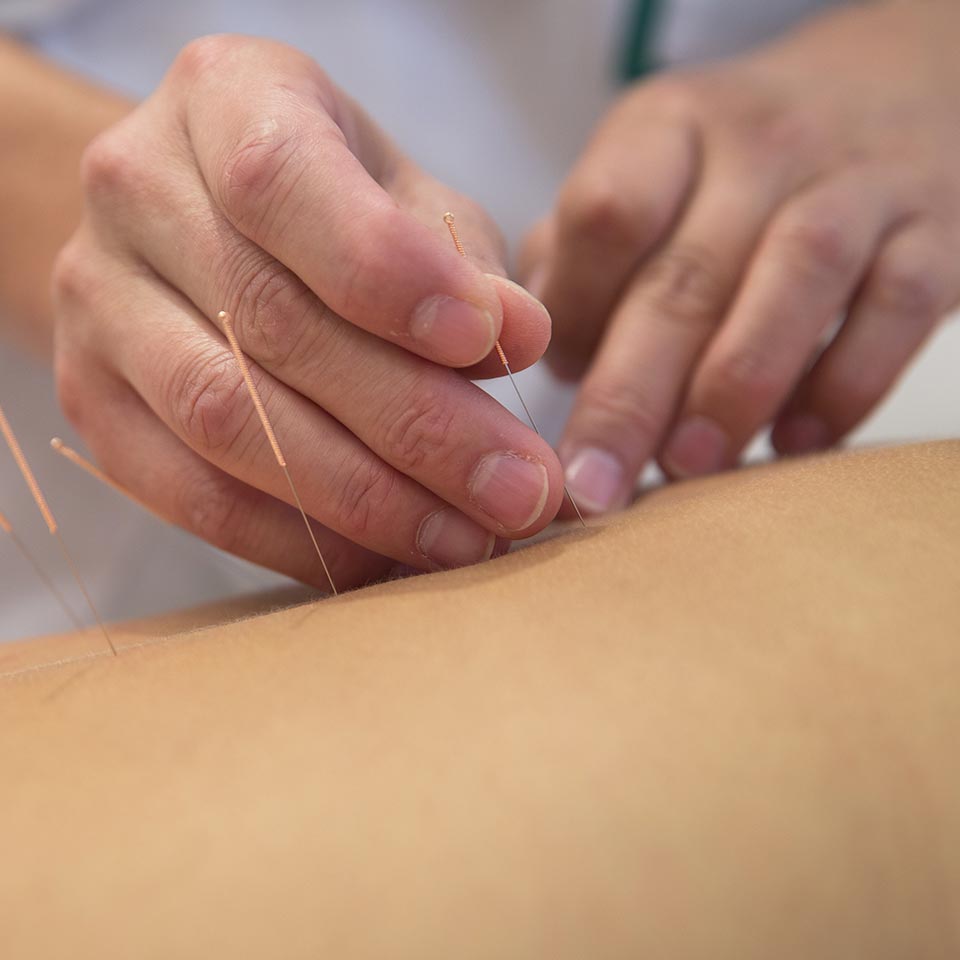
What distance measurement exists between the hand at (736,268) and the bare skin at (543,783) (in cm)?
50

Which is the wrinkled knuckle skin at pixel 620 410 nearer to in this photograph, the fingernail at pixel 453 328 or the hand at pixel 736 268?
the hand at pixel 736 268

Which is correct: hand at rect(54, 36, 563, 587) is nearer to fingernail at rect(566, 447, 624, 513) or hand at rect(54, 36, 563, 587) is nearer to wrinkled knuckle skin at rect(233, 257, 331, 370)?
wrinkled knuckle skin at rect(233, 257, 331, 370)

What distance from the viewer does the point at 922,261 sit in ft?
3.86

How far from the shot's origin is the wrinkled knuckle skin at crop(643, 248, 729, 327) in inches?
44.6

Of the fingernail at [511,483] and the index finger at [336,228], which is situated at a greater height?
the index finger at [336,228]

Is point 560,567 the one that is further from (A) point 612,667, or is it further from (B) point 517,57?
(B) point 517,57

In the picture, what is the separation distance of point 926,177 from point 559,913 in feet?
3.90

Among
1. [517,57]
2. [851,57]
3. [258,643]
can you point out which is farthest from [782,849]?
[517,57]

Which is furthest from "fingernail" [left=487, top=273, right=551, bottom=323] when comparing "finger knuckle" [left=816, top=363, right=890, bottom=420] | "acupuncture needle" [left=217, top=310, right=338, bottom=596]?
"finger knuckle" [left=816, top=363, right=890, bottom=420]

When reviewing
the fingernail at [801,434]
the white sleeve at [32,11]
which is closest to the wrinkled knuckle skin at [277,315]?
the fingernail at [801,434]

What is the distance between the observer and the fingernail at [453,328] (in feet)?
2.24

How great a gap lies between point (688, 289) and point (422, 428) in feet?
1.76

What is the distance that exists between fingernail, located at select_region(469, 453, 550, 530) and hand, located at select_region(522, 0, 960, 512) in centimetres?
30

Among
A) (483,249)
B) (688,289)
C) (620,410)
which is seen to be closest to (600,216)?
(688,289)
